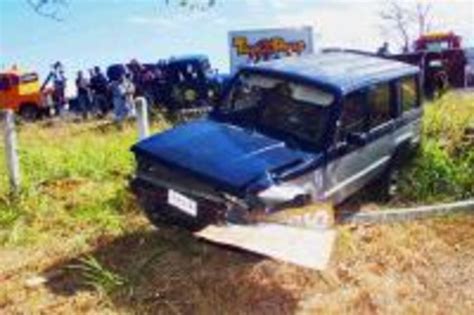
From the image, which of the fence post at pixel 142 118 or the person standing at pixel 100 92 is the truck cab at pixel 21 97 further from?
the fence post at pixel 142 118

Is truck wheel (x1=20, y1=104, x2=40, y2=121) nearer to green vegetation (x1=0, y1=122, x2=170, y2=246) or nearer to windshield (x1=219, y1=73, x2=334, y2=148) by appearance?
green vegetation (x1=0, y1=122, x2=170, y2=246)

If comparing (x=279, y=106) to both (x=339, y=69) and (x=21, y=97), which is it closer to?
(x=339, y=69)

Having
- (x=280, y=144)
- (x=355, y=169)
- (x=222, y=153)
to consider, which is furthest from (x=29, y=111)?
(x=222, y=153)

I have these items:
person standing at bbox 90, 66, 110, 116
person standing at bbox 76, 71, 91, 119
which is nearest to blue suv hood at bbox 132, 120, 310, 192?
person standing at bbox 90, 66, 110, 116

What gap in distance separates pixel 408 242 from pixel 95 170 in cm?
451

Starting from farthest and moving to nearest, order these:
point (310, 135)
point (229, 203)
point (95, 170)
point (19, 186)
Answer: point (95, 170)
point (19, 186)
point (310, 135)
point (229, 203)

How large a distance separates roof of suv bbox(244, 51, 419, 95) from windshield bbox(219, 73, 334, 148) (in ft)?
0.38

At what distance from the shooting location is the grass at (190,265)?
7191 mm

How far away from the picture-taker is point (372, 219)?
9.34 m

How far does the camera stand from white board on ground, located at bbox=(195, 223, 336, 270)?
22.7 ft

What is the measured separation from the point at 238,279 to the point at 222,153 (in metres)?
1.13

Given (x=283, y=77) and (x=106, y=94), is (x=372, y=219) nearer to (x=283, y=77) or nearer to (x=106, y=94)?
(x=283, y=77)

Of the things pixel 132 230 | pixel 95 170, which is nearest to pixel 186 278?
pixel 132 230

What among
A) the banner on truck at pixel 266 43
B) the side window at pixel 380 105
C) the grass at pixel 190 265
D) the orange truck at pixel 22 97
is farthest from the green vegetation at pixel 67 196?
the banner on truck at pixel 266 43
